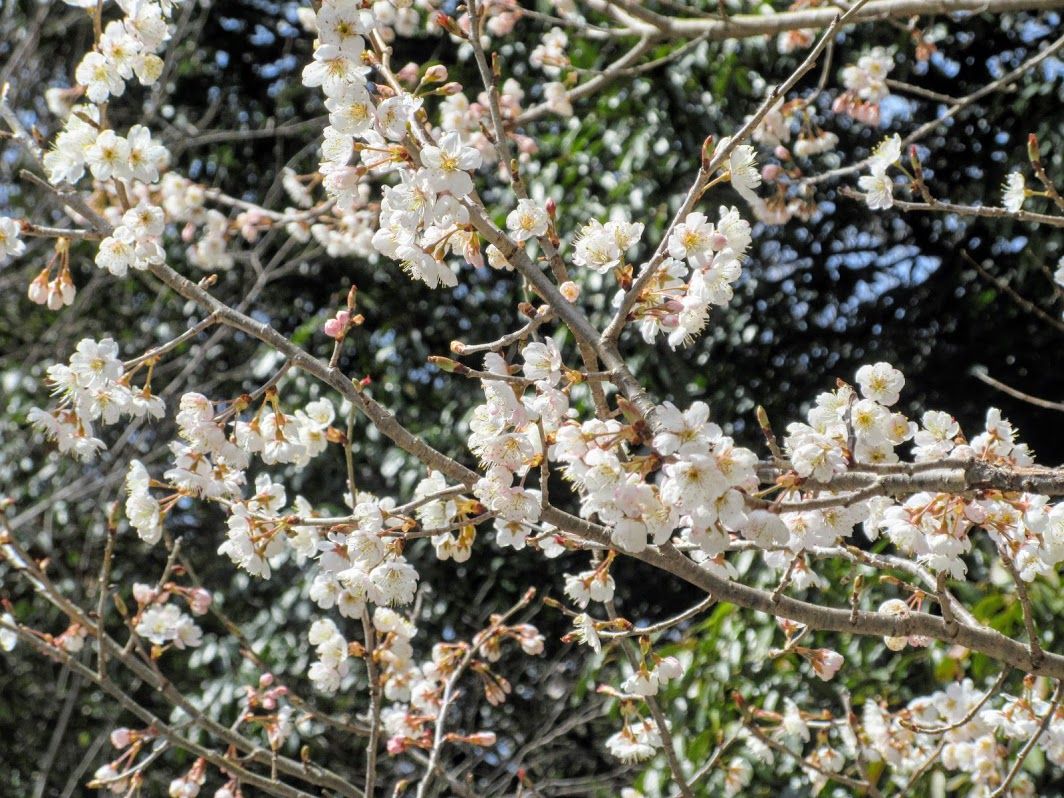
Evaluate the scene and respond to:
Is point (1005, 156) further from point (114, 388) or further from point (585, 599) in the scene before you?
point (114, 388)

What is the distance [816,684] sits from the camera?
8.16 feet

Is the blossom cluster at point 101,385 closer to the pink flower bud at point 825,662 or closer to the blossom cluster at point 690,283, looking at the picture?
the blossom cluster at point 690,283

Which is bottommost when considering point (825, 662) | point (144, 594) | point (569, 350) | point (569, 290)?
point (144, 594)

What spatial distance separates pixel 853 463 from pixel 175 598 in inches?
102

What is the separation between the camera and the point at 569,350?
9.71ft

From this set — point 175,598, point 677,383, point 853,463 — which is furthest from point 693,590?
point 853,463

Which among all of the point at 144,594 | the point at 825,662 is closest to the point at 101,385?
the point at 144,594

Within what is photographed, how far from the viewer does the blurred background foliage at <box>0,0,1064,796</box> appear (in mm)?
3072

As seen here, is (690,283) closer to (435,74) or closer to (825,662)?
(435,74)

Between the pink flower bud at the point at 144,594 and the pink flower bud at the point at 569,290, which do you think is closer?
the pink flower bud at the point at 569,290

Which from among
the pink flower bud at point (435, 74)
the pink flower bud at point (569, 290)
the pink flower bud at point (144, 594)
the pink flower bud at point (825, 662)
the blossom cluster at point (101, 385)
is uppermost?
the pink flower bud at point (435, 74)

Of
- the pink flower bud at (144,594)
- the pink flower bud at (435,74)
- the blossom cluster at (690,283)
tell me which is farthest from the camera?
the pink flower bud at (144,594)

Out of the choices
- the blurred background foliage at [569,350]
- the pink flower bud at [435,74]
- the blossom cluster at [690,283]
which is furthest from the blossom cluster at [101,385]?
the blurred background foliage at [569,350]

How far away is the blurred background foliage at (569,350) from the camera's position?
121 inches
